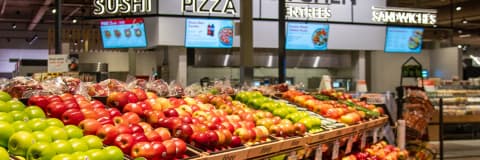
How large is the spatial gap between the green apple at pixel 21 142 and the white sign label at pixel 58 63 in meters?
7.28

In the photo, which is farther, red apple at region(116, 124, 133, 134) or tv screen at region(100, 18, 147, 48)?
tv screen at region(100, 18, 147, 48)

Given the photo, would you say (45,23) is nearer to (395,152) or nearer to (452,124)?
(452,124)

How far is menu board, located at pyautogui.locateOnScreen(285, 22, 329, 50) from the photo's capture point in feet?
37.2

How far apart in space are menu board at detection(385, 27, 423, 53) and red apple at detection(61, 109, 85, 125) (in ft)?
34.0

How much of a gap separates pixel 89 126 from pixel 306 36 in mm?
8972

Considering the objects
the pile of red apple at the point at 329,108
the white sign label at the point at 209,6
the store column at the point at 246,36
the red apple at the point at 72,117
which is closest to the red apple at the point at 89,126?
the red apple at the point at 72,117

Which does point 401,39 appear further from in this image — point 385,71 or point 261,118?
point 261,118

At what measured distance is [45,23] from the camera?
27594 mm

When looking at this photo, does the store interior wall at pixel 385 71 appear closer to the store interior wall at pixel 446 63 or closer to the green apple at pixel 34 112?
the store interior wall at pixel 446 63

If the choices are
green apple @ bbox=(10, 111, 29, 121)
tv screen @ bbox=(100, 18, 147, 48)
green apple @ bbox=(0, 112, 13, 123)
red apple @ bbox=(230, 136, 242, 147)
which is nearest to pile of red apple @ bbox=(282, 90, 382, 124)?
red apple @ bbox=(230, 136, 242, 147)

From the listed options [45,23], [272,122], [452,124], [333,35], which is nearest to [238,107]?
[272,122]

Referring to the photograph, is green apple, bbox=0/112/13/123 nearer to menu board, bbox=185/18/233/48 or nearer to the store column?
the store column

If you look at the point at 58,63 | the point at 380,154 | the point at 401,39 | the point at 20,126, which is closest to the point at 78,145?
the point at 20,126

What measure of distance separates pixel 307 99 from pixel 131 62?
857cm
